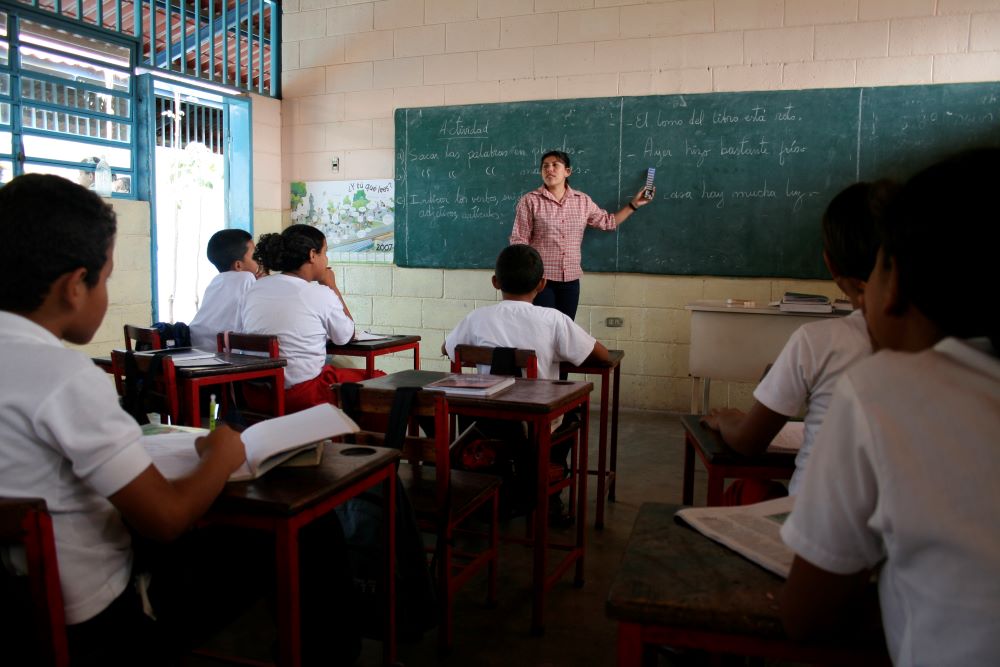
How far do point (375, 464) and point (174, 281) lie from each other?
5.88 m

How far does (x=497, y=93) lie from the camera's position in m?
5.11

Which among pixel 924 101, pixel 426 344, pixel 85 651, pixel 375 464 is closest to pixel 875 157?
pixel 924 101

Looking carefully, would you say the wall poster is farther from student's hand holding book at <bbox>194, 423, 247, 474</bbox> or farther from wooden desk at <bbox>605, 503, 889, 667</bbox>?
wooden desk at <bbox>605, 503, 889, 667</bbox>

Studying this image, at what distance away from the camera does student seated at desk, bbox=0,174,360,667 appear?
946 millimetres

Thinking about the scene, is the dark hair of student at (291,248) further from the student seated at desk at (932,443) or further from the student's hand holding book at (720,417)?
the student seated at desk at (932,443)

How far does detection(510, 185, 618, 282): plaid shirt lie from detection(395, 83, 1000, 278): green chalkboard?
375 mm

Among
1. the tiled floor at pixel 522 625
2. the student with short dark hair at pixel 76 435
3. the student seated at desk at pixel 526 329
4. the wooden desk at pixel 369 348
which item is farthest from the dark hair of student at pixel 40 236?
the wooden desk at pixel 369 348

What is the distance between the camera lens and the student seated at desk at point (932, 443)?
2.06 feet

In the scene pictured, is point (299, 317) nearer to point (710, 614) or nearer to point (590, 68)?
point (710, 614)

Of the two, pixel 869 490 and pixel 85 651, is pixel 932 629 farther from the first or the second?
pixel 85 651

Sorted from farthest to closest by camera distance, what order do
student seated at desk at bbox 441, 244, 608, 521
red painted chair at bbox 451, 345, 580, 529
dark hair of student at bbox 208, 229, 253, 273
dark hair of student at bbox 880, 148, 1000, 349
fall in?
dark hair of student at bbox 208, 229, 253, 273 < student seated at desk at bbox 441, 244, 608, 521 < red painted chair at bbox 451, 345, 580, 529 < dark hair of student at bbox 880, 148, 1000, 349

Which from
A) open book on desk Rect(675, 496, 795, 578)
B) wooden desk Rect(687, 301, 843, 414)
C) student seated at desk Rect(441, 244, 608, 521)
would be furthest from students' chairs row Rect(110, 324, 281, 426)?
wooden desk Rect(687, 301, 843, 414)

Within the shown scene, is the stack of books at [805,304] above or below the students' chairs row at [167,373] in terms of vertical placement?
above

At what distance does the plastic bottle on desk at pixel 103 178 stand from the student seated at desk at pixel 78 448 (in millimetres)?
4051
